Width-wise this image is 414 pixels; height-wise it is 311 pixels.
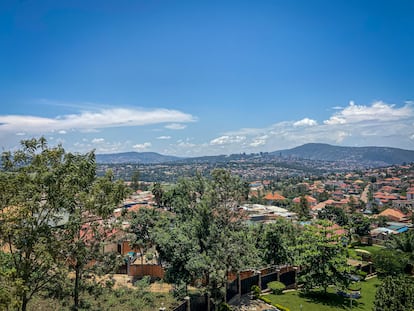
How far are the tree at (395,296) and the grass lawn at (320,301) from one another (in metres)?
5.14

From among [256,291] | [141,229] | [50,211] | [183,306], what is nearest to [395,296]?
[256,291]

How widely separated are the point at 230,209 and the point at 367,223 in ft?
91.6

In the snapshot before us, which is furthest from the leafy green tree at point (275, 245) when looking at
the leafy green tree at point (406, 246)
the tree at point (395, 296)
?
the leafy green tree at point (406, 246)

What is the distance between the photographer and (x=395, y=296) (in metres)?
11.1

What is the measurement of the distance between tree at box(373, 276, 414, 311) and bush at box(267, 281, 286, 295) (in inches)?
276

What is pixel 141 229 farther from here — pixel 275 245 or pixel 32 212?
pixel 32 212

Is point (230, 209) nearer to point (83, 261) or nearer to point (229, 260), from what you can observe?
point (229, 260)

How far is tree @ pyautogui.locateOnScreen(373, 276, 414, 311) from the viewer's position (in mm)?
10883

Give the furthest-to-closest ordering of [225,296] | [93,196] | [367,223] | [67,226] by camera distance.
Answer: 1. [367,223]
2. [225,296]
3. [93,196]
4. [67,226]

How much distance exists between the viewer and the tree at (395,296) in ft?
35.7

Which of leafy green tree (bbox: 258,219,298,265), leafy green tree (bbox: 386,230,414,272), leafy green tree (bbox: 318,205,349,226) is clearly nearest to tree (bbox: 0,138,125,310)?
leafy green tree (bbox: 258,219,298,265)

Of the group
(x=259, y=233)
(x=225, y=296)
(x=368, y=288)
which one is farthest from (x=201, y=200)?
(x=368, y=288)

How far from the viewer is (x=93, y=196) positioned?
34.0 feet

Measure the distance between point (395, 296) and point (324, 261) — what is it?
606 centimetres
